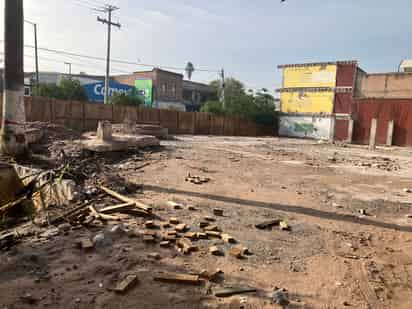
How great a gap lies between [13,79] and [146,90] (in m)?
32.1

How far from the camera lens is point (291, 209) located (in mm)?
5188

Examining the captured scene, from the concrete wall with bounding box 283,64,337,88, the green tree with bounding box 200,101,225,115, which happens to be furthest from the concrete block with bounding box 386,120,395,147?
the green tree with bounding box 200,101,225,115

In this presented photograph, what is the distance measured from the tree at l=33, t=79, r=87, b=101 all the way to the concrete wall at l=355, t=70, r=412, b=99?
24212 mm

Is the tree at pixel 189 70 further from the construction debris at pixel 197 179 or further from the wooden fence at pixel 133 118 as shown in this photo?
the construction debris at pixel 197 179

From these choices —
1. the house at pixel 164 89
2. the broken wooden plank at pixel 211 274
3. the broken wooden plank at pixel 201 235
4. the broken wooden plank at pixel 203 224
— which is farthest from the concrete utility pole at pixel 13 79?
the house at pixel 164 89

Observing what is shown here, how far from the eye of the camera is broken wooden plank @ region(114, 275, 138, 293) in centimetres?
251

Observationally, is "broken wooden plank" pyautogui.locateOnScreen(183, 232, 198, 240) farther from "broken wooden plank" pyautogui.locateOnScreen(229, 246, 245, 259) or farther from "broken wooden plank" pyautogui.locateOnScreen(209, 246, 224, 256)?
"broken wooden plank" pyautogui.locateOnScreen(229, 246, 245, 259)

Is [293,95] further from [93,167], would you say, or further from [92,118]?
[93,167]

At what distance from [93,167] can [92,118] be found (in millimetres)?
13669

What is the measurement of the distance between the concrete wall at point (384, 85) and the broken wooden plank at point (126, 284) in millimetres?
29074

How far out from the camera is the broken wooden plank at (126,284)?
2513 millimetres

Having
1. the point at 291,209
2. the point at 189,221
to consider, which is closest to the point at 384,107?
the point at 291,209

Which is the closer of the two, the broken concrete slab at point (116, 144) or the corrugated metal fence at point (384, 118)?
the broken concrete slab at point (116, 144)

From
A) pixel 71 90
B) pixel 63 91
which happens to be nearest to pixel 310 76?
pixel 71 90
